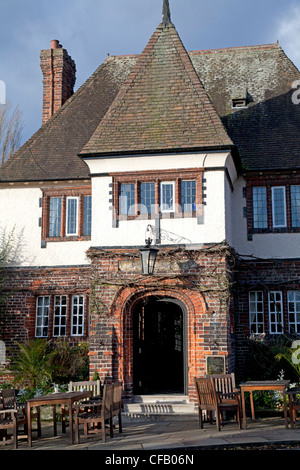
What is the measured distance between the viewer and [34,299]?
18.3 metres

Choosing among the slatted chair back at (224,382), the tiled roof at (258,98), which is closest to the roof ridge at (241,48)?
the tiled roof at (258,98)

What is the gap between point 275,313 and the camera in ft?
57.6

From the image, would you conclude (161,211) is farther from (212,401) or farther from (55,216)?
(212,401)

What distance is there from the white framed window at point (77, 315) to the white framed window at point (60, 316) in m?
0.25

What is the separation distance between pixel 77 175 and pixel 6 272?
3.67 meters

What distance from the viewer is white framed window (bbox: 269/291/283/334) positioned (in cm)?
1750

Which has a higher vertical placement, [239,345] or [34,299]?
[34,299]

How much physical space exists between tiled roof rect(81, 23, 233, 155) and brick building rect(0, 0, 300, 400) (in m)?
0.04

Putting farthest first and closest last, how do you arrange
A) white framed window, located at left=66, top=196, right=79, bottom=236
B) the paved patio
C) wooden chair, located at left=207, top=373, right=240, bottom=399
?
white framed window, located at left=66, top=196, right=79, bottom=236 → wooden chair, located at left=207, top=373, right=240, bottom=399 → the paved patio

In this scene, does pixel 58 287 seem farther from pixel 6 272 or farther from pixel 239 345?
pixel 239 345

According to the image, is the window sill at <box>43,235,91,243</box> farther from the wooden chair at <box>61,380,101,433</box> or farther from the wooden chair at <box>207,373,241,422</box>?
the wooden chair at <box>207,373,241,422</box>

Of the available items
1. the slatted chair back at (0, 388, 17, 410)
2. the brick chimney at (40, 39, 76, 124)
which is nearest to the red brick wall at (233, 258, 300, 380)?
the slatted chair back at (0, 388, 17, 410)

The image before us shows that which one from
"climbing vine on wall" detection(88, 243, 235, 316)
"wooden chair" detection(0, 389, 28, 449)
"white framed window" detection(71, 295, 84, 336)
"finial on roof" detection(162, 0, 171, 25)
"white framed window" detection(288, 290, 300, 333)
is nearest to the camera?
"wooden chair" detection(0, 389, 28, 449)
